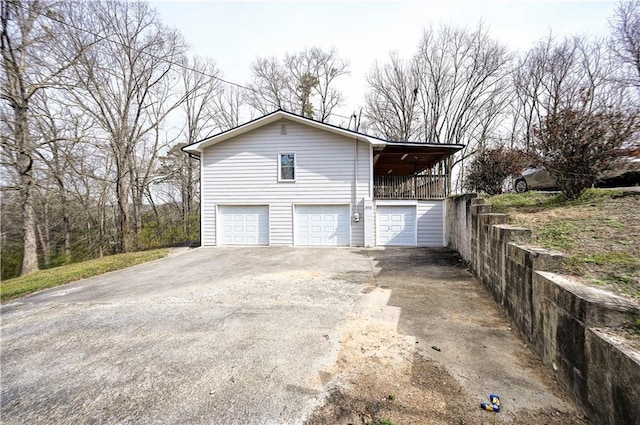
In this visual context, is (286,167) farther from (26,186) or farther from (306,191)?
(26,186)

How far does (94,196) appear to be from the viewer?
1656 cm

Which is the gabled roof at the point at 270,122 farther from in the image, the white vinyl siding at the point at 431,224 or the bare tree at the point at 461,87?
the bare tree at the point at 461,87

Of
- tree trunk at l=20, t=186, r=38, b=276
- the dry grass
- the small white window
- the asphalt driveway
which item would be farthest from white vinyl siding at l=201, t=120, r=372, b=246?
tree trunk at l=20, t=186, r=38, b=276

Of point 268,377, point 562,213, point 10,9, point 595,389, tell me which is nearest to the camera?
point 595,389

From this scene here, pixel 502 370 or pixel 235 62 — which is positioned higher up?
pixel 235 62

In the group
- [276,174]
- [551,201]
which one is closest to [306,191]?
[276,174]

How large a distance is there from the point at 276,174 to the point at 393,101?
52.2 ft

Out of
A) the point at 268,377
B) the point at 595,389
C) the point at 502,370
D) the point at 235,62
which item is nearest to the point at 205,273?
the point at 268,377

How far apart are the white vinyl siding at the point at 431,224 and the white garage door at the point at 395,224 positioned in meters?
0.32

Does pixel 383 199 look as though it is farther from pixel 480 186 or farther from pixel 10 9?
pixel 10 9

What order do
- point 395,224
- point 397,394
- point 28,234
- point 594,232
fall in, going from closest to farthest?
point 397,394 < point 594,232 < point 28,234 < point 395,224

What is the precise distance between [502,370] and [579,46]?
24.4 meters

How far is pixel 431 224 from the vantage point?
11.1 meters

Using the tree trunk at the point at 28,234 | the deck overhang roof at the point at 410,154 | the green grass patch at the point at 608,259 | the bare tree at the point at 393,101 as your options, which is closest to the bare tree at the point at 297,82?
the bare tree at the point at 393,101
